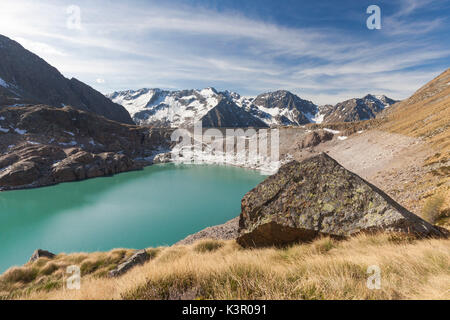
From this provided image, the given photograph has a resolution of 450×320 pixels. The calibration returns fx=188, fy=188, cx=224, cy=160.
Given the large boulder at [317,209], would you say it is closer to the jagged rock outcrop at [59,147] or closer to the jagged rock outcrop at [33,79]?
the jagged rock outcrop at [59,147]

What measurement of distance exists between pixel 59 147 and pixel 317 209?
9241 cm

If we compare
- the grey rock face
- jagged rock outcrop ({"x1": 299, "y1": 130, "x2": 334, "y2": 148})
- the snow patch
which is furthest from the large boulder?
the snow patch

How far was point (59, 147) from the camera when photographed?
71000 millimetres

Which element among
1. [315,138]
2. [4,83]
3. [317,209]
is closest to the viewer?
[317,209]

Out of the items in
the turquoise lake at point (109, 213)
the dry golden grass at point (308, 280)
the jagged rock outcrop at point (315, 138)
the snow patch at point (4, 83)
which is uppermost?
the snow patch at point (4, 83)

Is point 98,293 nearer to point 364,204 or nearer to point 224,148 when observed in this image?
point 364,204

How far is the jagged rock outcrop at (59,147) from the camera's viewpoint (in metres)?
55.7

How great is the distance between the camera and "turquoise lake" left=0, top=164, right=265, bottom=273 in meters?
24.5

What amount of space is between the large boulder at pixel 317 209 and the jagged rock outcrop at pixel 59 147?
235 ft

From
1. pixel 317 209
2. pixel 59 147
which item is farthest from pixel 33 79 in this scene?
pixel 317 209

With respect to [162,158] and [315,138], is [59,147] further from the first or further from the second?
[315,138]

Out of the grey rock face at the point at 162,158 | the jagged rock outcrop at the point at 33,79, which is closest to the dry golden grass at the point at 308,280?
the grey rock face at the point at 162,158

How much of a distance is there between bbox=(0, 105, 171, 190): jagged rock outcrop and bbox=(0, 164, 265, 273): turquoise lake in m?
5.83

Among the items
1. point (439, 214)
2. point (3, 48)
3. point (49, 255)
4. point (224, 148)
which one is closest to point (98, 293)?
point (439, 214)
